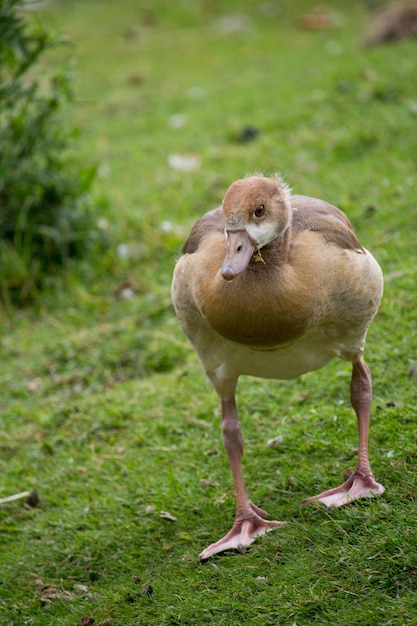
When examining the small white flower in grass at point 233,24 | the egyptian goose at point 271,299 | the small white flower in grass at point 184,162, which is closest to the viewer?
the egyptian goose at point 271,299

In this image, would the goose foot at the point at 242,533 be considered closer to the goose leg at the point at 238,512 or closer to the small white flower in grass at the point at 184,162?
the goose leg at the point at 238,512

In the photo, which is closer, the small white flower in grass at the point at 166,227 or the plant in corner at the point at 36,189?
the plant in corner at the point at 36,189

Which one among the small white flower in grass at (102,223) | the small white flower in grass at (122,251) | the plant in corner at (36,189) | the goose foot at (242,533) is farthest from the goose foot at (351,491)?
the small white flower in grass at (102,223)

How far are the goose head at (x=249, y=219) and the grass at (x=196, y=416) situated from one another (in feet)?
3.16

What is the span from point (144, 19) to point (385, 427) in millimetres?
13480

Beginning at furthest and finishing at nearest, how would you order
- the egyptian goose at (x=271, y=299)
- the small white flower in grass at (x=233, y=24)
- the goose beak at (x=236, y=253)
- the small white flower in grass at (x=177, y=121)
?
1. the small white flower in grass at (x=233, y=24)
2. the small white flower in grass at (x=177, y=121)
3. the egyptian goose at (x=271, y=299)
4. the goose beak at (x=236, y=253)

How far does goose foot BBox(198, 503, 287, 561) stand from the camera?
14.0 feet

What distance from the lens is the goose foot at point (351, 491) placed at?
418cm

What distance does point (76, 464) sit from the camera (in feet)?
18.4

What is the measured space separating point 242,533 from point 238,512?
115 millimetres

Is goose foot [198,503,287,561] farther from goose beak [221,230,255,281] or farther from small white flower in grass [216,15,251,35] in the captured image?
small white flower in grass [216,15,251,35]

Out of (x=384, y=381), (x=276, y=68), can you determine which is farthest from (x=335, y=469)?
(x=276, y=68)

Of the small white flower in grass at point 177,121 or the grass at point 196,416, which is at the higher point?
the grass at point 196,416

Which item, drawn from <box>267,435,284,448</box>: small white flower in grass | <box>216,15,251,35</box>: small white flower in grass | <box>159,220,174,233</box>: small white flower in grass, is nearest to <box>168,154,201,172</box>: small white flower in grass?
<box>159,220,174,233</box>: small white flower in grass
